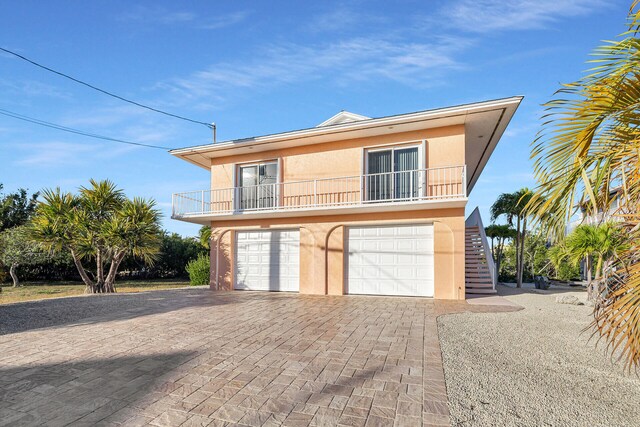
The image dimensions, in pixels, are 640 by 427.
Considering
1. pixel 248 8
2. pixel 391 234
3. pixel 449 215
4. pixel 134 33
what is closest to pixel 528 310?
pixel 449 215

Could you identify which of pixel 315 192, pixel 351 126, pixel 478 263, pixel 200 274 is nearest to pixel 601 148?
pixel 351 126

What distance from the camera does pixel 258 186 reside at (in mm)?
13383

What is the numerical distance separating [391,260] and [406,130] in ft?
14.6

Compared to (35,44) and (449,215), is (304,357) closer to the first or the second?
(449,215)

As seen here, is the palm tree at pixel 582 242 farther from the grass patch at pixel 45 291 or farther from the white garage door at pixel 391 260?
the grass patch at pixel 45 291

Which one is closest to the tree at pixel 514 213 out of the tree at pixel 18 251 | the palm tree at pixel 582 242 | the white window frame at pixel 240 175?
the palm tree at pixel 582 242

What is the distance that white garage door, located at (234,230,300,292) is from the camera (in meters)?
12.7

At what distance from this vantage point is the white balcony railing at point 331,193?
35.2 ft

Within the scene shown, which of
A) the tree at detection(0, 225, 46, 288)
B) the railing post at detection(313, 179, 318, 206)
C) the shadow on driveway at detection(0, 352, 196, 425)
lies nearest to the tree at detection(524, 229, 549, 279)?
the railing post at detection(313, 179, 318, 206)

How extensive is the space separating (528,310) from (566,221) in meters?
6.95

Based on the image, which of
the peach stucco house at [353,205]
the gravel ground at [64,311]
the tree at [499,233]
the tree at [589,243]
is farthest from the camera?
the tree at [499,233]

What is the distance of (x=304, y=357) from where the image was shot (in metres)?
4.59

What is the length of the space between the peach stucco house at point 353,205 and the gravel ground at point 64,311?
402 centimetres

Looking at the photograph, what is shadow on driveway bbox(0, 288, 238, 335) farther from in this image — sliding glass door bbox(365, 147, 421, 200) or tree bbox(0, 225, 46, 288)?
tree bbox(0, 225, 46, 288)
